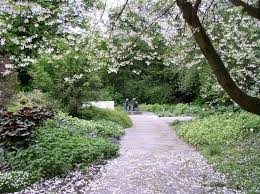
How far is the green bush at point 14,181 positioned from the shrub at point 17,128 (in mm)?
1283

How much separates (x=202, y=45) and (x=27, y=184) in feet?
14.1

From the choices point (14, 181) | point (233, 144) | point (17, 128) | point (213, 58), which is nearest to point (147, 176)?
point (14, 181)

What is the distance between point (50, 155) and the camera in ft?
27.5

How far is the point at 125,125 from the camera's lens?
1712cm

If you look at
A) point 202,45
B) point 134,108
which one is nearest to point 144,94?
point 134,108

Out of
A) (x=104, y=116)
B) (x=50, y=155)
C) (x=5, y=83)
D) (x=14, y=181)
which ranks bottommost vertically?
(x=14, y=181)

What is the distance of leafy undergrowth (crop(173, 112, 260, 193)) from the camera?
7.35 m

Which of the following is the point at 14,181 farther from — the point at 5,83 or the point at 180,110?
the point at 180,110

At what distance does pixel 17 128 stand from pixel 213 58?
18.4 ft

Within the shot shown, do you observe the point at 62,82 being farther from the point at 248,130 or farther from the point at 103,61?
the point at 103,61

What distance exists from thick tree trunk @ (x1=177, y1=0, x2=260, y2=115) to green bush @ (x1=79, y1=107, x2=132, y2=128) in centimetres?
1190

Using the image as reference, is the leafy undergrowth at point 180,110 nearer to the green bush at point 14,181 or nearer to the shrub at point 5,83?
the shrub at point 5,83

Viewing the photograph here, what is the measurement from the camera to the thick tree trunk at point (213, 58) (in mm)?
4512

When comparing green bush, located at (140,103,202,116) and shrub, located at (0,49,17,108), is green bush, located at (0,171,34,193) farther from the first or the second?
green bush, located at (140,103,202,116)
